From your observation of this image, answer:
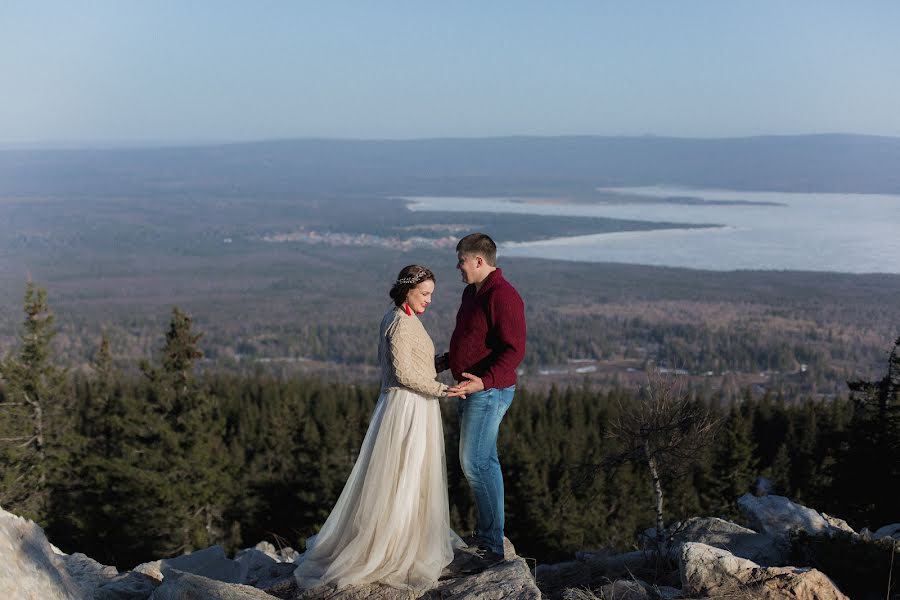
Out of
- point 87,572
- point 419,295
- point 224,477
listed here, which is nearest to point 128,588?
point 87,572

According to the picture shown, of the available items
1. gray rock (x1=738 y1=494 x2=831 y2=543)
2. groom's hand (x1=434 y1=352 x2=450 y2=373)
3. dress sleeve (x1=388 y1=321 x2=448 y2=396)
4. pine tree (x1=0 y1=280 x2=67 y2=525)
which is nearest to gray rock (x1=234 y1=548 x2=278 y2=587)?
dress sleeve (x1=388 y1=321 x2=448 y2=396)

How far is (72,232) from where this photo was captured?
620 ft

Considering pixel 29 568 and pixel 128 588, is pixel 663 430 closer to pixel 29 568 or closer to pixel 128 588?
pixel 128 588

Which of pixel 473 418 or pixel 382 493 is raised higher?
pixel 473 418

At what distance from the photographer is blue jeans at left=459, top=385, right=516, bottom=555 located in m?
7.93

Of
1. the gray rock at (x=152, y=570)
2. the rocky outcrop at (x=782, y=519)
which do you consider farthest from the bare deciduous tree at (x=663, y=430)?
the gray rock at (x=152, y=570)

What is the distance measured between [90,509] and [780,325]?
95563 mm

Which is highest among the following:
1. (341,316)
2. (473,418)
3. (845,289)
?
(473,418)

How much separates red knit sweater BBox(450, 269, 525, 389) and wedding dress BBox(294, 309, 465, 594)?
1.06 feet

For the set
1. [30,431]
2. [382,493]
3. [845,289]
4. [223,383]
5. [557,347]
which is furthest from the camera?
[845,289]

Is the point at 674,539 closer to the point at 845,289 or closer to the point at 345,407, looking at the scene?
the point at 345,407

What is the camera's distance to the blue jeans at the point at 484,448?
312 inches

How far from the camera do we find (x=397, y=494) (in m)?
7.84

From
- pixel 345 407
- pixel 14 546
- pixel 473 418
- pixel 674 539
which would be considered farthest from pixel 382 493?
pixel 345 407
